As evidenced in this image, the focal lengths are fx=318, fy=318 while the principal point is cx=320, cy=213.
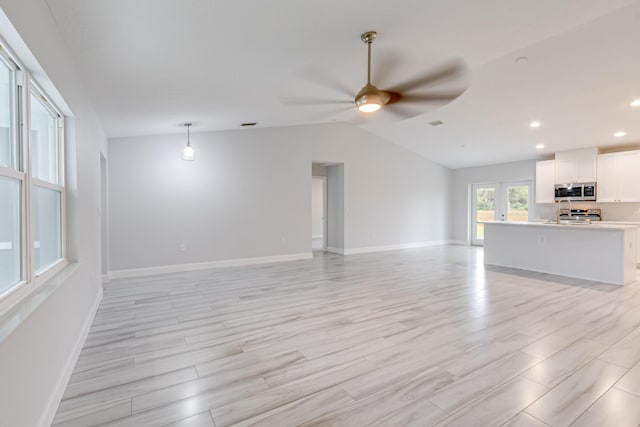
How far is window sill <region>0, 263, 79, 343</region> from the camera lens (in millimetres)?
1279

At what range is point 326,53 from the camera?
3.01 meters

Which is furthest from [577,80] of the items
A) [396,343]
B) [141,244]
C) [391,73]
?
[141,244]

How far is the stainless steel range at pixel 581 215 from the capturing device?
6.83 m

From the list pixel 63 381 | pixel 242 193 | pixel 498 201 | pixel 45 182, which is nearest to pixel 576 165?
pixel 498 201

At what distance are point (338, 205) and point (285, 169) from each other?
5.96ft

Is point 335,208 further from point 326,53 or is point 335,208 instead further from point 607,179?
point 607,179

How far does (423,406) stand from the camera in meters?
1.86

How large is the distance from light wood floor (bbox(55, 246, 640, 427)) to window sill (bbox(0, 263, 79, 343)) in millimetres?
703

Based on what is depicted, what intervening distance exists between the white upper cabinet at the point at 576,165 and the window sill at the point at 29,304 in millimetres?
8750

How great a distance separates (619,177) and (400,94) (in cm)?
610

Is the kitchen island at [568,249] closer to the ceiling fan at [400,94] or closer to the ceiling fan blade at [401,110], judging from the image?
the ceiling fan at [400,94]

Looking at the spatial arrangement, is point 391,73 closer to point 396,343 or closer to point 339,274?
point 396,343

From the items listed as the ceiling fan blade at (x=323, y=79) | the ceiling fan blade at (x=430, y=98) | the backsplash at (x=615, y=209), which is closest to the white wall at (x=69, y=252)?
the ceiling fan blade at (x=323, y=79)

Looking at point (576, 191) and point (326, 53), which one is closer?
point (326, 53)
